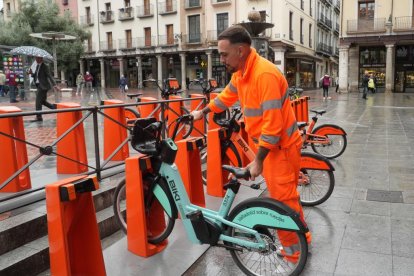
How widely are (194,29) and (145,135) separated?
39.1m

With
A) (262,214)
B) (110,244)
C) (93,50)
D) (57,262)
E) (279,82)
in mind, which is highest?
(93,50)

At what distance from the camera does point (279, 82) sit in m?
2.89

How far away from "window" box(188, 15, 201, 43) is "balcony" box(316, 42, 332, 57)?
51.1 ft

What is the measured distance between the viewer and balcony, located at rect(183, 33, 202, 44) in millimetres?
40375

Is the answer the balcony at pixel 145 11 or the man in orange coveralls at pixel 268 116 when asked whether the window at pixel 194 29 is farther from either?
the man in orange coveralls at pixel 268 116

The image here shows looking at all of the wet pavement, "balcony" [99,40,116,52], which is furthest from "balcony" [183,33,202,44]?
the wet pavement

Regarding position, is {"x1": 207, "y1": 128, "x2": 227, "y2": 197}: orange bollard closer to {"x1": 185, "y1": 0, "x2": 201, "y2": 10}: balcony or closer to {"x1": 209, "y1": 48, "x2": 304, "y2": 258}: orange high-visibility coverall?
{"x1": 209, "y1": 48, "x2": 304, "y2": 258}: orange high-visibility coverall

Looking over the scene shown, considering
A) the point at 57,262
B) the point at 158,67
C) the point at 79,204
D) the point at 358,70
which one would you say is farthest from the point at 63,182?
the point at 158,67

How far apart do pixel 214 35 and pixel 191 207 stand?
37.4 metres

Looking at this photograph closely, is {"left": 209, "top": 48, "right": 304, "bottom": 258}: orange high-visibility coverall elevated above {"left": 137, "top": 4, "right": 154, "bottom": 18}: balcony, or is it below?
below

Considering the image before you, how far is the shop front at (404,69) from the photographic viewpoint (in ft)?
105

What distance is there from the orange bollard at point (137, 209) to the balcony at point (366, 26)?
106 ft

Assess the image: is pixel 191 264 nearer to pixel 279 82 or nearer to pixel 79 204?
pixel 79 204

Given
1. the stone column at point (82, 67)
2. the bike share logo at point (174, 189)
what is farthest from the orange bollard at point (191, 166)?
the stone column at point (82, 67)
